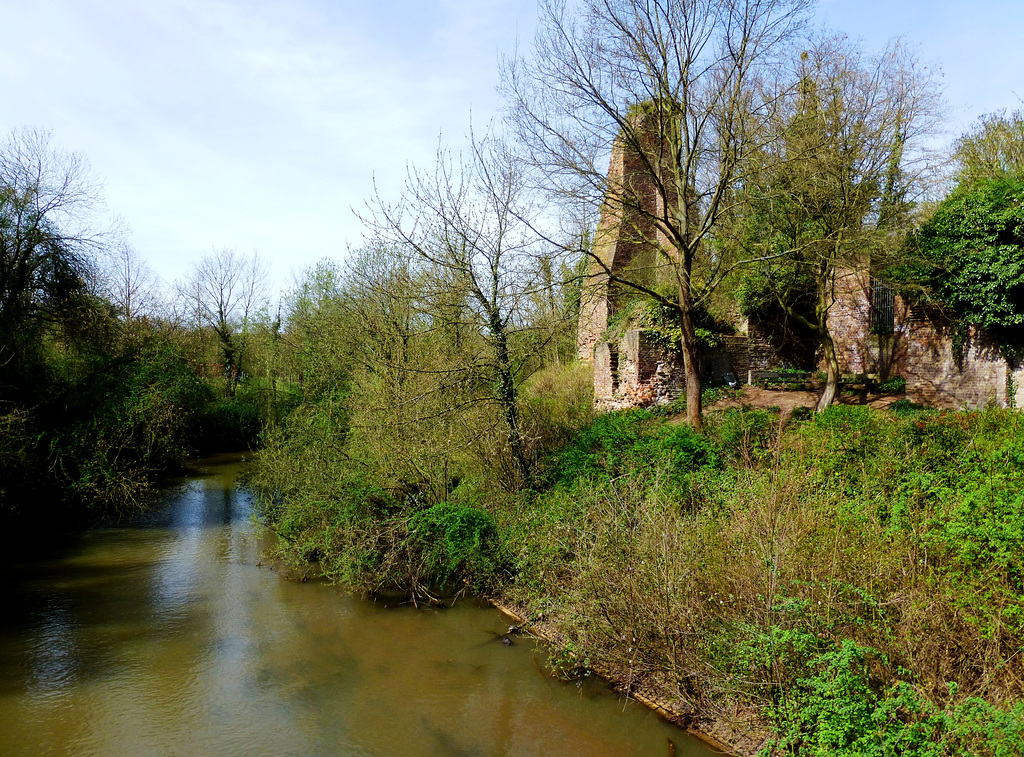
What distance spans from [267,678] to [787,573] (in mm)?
5918

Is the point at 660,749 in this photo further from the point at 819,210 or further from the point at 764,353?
the point at 764,353

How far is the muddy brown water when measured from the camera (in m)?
6.42

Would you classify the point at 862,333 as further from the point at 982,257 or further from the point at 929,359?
the point at 982,257

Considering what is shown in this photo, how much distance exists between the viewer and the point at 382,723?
6734mm

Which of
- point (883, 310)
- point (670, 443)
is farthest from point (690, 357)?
point (883, 310)

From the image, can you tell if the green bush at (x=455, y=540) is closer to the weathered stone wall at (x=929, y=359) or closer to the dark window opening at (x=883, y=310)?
the weathered stone wall at (x=929, y=359)

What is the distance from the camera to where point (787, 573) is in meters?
6.00

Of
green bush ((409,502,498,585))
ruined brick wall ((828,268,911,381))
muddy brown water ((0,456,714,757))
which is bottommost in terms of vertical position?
muddy brown water ((0,456,714,757))

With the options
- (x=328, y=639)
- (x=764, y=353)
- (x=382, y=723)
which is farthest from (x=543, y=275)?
(x=764, y=353)

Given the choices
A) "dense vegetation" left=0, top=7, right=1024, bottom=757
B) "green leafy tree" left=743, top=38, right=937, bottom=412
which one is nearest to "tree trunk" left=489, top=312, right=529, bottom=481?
"dense vegetation" left=0, top=7, right=1024, bottom=757

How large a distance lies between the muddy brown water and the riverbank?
667 mm

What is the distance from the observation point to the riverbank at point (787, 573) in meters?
5.23

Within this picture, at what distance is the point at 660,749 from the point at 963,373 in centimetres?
1372

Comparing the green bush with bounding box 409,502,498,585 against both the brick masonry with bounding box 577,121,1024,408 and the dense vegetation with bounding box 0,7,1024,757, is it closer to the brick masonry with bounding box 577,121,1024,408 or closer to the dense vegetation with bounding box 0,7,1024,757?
the dense vegetation with bounding box 0,7,1024,757
